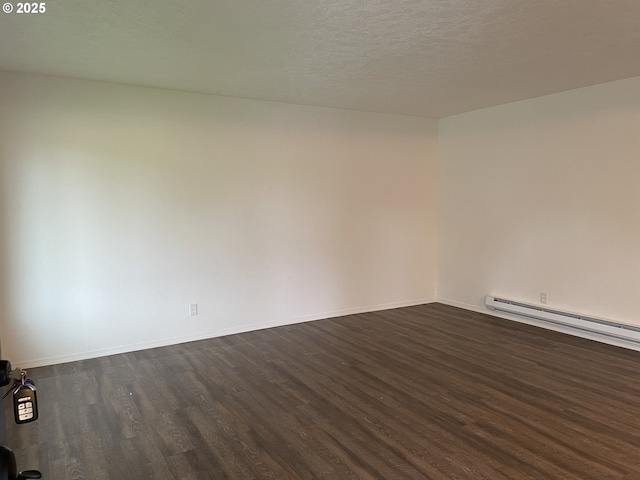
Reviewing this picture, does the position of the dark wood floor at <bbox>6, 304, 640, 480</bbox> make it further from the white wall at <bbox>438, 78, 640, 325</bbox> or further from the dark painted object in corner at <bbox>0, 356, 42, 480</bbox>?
the dark painted object in corner at <bbox>0, 356, 42, 480</bbox>

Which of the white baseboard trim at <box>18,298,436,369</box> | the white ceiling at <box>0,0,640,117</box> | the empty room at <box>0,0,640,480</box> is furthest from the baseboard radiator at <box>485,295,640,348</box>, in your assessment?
the white ceiling at <box>0,0,640,117</box>

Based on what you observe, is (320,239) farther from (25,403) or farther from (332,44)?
(25,403)

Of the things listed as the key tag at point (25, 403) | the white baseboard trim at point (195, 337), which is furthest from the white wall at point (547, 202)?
the key tag at point (25, 403)

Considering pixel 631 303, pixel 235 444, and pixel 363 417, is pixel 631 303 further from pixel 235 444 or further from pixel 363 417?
pixel 235 444

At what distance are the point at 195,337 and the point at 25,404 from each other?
3173 millimetres

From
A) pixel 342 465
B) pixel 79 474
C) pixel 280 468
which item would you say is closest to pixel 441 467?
pixel 342 465

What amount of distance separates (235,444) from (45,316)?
231 cm

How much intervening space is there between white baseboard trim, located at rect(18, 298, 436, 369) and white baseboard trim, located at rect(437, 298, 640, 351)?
1.94 ft

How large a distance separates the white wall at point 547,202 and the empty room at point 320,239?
0.08 feet

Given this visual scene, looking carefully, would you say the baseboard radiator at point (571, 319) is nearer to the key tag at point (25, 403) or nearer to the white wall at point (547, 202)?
the white wall at point (547, 202)

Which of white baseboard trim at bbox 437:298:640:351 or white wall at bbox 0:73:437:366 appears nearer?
white wall at bbox 0:73:437:366

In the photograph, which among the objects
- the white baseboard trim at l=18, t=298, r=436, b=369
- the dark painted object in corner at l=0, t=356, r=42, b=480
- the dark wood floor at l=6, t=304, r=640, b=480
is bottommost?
the dark wood floor at l=6, t=304, r=640, b=480

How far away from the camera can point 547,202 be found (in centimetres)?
478

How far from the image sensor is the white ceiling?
247 centimetres
